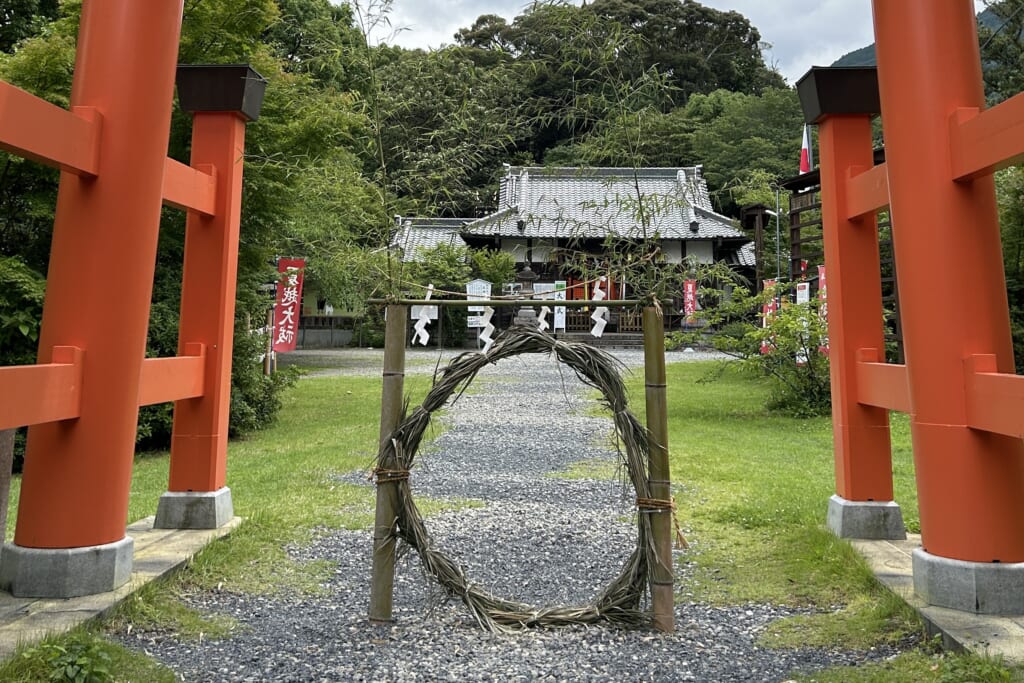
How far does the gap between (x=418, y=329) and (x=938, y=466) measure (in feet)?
8.01

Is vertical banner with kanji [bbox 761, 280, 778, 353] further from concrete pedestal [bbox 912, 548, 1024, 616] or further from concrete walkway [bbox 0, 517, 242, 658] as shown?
concrete walkway [bbox 0, 517, 242, 658]

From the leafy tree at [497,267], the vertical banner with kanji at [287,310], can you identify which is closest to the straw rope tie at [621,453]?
the vertical banner with kanji at [287,310]

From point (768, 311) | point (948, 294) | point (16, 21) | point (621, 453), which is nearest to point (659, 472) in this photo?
point (621, 453)

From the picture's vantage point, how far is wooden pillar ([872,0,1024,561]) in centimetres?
288

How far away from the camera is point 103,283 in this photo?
10.3 ft

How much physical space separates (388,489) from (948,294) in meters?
2.48

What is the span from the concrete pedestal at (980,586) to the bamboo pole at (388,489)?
2283mm

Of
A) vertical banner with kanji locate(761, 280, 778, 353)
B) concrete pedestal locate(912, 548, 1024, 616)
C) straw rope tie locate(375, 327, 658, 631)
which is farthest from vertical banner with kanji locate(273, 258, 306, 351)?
concrete pedestal locate(912, 548, 1024, 616)

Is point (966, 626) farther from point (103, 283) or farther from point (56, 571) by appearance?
point (103, 283)

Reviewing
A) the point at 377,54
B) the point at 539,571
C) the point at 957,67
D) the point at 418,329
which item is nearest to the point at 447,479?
the point at 539,571

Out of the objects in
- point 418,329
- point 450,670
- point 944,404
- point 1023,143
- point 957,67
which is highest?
point 957,67

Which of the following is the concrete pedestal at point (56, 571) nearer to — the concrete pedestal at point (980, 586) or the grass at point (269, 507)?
the grass at point (269, 507)

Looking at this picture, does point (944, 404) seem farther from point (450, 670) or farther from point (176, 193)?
point (176, 193)

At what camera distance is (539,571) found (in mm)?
3955
